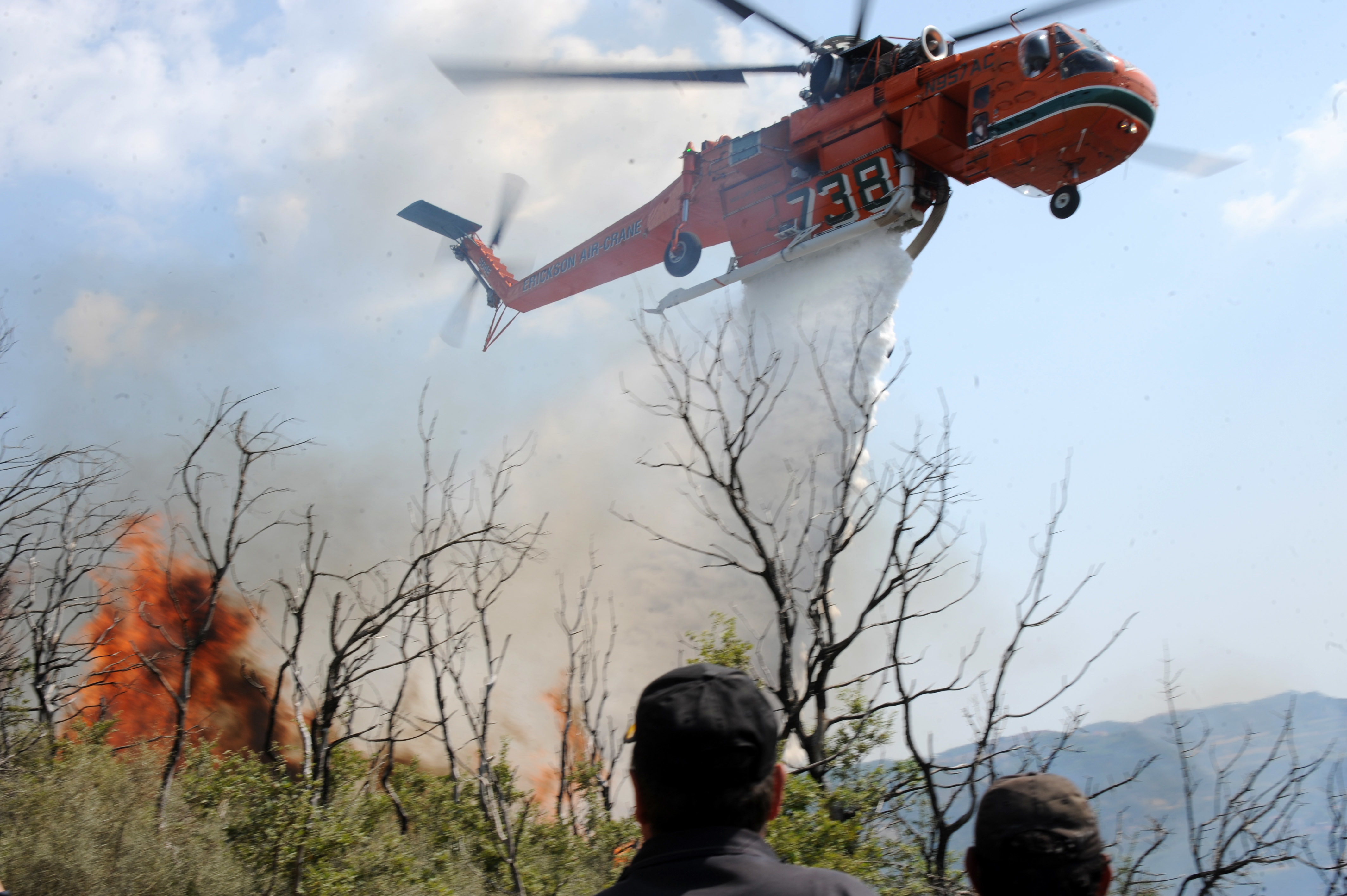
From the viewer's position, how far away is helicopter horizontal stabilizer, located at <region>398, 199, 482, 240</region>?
25.0 meters

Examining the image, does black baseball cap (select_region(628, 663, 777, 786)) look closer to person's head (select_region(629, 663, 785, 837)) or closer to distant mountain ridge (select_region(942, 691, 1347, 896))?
person's head (select_region(629, 663, 785, 837))

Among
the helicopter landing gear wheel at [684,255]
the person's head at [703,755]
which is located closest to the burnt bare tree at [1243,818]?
the person's head at [703,755]

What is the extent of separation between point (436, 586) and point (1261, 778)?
87478 mm

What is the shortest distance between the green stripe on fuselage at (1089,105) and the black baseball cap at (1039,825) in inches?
504

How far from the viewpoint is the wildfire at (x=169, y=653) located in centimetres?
1900

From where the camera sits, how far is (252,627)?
766 inches

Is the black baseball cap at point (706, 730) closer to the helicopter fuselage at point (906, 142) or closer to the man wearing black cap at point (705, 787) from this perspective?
the man wearing black cap at point (705, 787)

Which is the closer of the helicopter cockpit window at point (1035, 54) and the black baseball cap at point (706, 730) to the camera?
the black baseball cap at point (706, 730)

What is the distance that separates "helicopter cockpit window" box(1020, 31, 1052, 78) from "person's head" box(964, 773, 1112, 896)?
13.3m

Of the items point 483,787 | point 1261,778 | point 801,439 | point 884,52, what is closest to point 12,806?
point 483,787

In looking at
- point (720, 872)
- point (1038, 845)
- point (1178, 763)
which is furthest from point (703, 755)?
point (1178, 763)

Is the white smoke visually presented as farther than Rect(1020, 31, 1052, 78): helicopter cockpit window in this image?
Yes

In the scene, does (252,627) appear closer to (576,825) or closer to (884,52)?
(576,825)

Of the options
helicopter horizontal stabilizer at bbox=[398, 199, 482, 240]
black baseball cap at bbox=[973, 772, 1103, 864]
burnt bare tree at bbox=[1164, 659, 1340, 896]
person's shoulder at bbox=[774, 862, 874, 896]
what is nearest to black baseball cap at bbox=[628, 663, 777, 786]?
person's shoulder at bbox=[774, 862, 874, 896]
